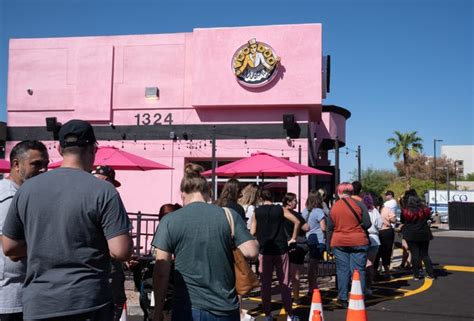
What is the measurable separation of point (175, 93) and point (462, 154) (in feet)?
280

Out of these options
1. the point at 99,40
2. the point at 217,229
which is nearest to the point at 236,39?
the point at 99,40

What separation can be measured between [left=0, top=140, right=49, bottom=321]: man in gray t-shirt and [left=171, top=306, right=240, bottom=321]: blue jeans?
1034 millimetres

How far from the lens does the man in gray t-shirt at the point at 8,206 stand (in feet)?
10.9

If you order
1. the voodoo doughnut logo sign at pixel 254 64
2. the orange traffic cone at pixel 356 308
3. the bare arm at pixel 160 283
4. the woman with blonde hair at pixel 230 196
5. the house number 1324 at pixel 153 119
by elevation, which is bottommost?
the orange traffic cone at pixel 356 308

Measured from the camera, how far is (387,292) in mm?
9461

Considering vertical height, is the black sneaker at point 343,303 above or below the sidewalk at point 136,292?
above

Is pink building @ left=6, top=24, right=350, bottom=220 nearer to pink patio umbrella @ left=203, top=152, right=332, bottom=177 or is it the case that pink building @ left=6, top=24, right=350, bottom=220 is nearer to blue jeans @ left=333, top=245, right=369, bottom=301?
pink patio umbrella @ left=203, top=152, right=332, bottom=177

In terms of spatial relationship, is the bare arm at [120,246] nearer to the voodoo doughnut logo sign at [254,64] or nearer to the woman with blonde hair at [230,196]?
the woman with blonde hair at [230,196]

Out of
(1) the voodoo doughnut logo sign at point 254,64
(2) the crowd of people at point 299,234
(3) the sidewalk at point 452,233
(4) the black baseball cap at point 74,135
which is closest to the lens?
(4) the black baseball cap at point 74,135

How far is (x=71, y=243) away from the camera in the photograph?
2.64m

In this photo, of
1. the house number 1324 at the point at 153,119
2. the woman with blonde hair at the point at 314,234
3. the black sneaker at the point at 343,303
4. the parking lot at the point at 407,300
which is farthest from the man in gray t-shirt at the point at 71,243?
the house number 1324 at the point at 153,119

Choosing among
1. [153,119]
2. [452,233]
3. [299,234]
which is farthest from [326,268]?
[452,233]

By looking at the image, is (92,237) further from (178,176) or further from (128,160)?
(178,176)

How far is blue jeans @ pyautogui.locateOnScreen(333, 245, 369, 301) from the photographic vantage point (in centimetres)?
769
